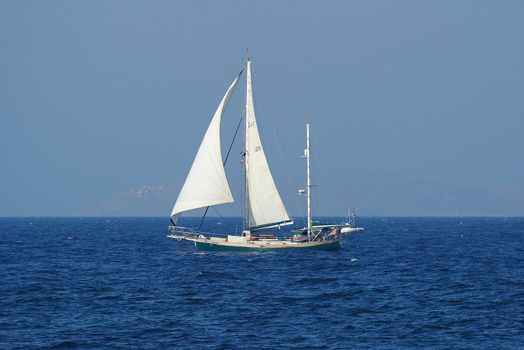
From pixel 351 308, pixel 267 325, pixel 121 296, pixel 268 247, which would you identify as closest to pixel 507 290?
pixel 351 308

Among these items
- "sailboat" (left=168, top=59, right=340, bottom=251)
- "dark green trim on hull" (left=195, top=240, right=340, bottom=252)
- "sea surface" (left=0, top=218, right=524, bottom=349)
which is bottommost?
"sea surface" (left=0, top=218, right=524, bottom=349)

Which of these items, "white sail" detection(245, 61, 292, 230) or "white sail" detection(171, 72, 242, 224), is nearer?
"white sail" detection(171, 72, 242, 224)

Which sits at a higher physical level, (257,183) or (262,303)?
(257,183)

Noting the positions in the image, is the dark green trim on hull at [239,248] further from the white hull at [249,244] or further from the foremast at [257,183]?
the foremast at [257,183]

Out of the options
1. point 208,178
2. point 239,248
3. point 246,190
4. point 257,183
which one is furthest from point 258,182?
point 239,248

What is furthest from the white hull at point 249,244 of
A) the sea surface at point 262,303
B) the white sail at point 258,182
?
the white sail at point 258,182

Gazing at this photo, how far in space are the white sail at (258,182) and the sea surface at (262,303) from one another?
10.6 ft

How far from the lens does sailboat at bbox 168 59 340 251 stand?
70.2 m

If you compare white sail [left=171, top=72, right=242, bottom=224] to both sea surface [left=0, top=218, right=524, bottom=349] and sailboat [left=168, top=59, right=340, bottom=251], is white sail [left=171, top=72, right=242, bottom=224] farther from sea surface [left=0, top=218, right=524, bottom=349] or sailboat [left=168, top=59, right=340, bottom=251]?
sea surface [left=0, top=218, right=524, bottom=349]

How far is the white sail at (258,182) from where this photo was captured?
237ft

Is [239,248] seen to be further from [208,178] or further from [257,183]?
[208,178]

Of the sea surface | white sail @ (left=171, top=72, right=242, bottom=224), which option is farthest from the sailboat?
the sea surface

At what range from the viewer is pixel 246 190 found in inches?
2842

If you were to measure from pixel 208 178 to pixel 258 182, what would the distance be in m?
4.40
